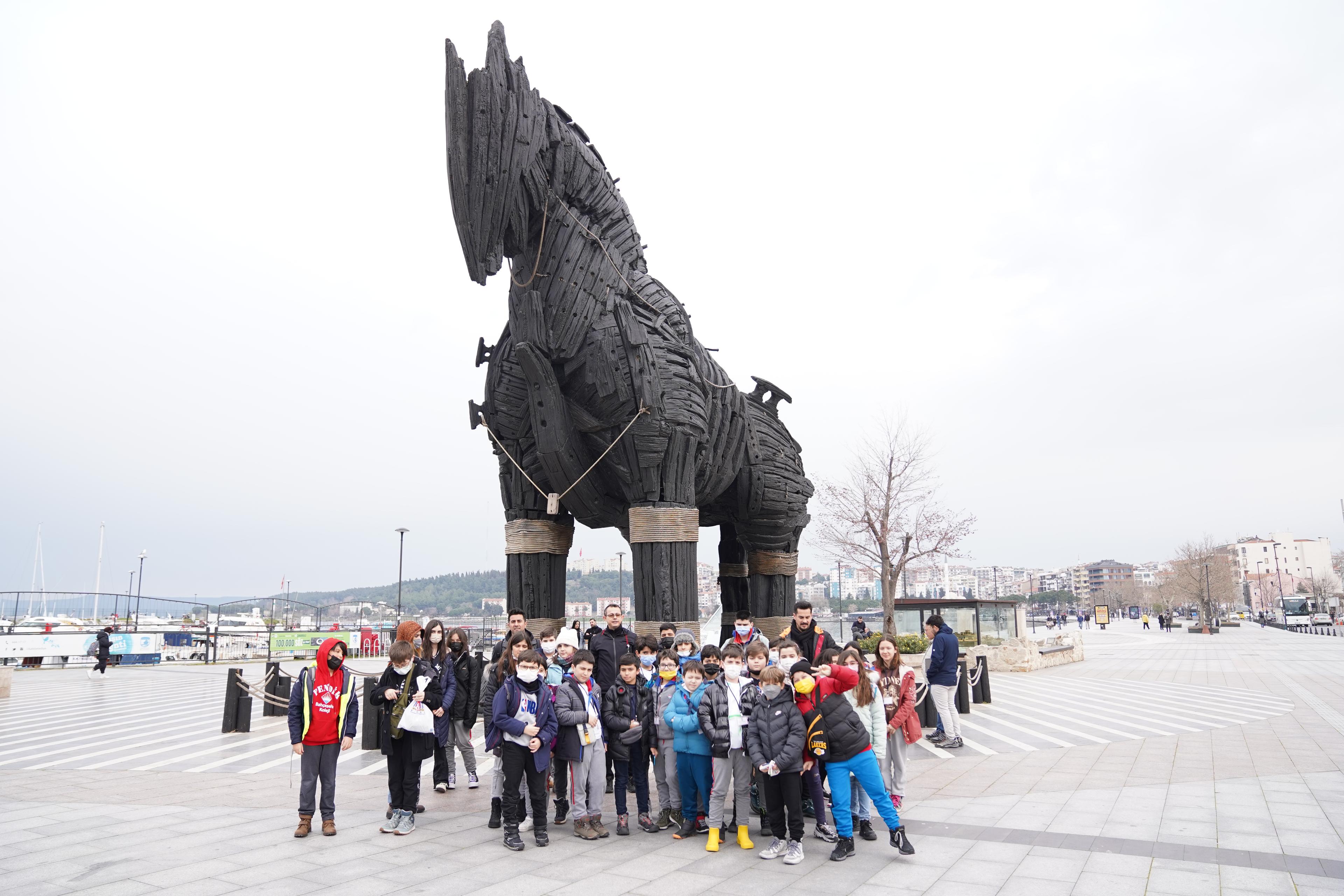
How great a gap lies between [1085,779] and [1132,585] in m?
131

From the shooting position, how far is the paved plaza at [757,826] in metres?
4.34

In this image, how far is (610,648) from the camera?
6656 millimetres

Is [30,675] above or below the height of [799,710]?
below

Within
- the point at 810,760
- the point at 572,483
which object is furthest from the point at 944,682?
the point at 572,483

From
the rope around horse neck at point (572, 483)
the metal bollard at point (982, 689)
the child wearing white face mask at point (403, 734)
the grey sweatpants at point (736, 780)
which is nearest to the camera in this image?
the grey sweatpants at point (736, 780)

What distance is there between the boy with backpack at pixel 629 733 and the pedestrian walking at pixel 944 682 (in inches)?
166

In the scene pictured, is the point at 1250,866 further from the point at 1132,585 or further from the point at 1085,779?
the point at 1132,585

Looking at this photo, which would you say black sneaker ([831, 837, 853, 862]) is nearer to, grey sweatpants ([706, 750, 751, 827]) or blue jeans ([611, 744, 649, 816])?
grey sweatpants ([706, 750, 751, 827])

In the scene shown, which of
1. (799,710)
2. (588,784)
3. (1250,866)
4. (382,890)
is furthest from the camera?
(588,784)

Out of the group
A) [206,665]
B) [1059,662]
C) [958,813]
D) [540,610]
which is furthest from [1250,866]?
[206,665]

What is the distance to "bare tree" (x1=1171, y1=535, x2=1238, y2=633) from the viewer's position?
55750 mm

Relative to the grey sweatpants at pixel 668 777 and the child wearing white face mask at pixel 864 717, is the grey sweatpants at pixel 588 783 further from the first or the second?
the child wearing white face mask at pixel 864 717

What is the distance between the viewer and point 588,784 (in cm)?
555

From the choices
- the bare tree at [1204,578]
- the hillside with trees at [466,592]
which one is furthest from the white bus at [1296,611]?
the hillside with trees at [466,592]
